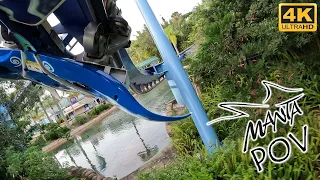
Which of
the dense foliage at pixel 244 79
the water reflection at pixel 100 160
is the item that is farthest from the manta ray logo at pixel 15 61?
the water reflection at pixel 100 160

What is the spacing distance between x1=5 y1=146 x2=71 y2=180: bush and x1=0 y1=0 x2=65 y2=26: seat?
9.22 ft

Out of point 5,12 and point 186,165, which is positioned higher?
point 5,12

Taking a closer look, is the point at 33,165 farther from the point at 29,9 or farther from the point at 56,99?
the point at 29,9

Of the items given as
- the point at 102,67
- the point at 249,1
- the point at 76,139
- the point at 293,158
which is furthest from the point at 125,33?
the point at 76,139

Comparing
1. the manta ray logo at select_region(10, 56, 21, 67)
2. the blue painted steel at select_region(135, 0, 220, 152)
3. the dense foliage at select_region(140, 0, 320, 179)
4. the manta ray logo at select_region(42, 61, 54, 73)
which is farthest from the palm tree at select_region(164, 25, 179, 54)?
the manta ray logo at select_region(42, 61, 54, 73)

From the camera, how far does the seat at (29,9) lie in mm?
2146

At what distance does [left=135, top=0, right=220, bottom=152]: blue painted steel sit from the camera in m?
3.53

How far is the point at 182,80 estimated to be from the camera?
11.9 feet

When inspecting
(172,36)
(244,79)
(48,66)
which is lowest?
(244,79)

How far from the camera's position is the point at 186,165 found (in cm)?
343

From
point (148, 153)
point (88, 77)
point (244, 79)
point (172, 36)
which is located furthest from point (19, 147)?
point (172, 36)

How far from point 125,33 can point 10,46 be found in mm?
1107

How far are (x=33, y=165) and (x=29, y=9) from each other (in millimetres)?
3009

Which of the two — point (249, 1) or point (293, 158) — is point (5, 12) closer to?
point (293, 158)
